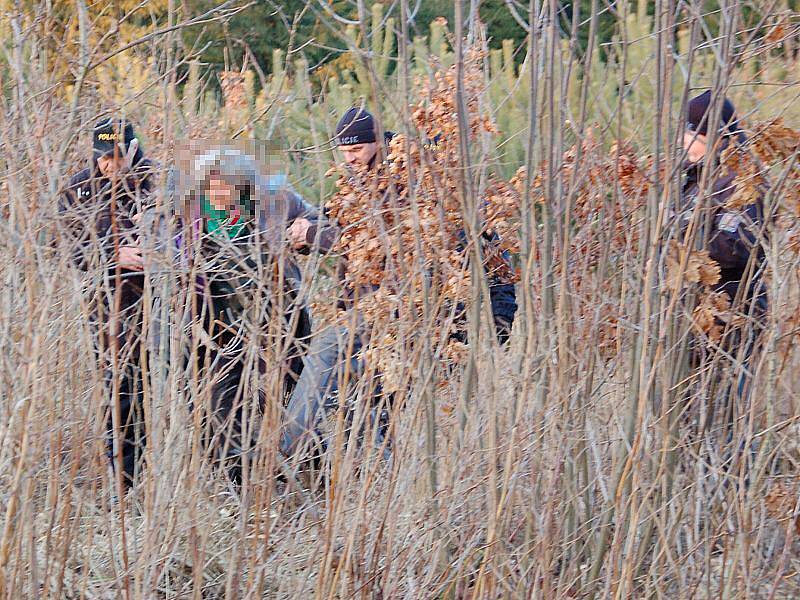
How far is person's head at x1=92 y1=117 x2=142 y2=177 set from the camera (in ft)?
8.50

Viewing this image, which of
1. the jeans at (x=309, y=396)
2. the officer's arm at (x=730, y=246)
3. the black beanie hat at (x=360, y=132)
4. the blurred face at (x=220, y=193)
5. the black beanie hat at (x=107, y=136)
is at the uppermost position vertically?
the black beanie hat at (x=107, y=136)

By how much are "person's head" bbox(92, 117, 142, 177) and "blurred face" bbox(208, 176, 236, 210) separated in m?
0.22

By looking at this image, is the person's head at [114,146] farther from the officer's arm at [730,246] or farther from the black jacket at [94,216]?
the officer's arm at [730,246]

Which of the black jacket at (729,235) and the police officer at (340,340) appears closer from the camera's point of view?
the police officer at (340,340)

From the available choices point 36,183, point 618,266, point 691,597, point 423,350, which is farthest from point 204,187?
point 691,597

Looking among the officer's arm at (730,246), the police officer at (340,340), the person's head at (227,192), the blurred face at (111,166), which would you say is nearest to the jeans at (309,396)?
the police officer at (340,340)

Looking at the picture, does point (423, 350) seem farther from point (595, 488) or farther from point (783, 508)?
point (783, 508)

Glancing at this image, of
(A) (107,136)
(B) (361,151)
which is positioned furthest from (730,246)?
(A) (107,136)

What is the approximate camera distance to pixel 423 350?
2490 millimetres

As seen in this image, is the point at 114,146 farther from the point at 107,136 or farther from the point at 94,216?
the point at 107,136

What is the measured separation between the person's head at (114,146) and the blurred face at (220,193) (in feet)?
0.72

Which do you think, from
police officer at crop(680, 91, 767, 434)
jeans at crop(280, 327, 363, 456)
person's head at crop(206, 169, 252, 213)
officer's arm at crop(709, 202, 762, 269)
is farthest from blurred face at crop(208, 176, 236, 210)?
officer's arm at crop(709, 202, 762, 269)

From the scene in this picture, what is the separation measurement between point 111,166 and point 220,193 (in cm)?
28

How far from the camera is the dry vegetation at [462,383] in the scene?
2373 mm
